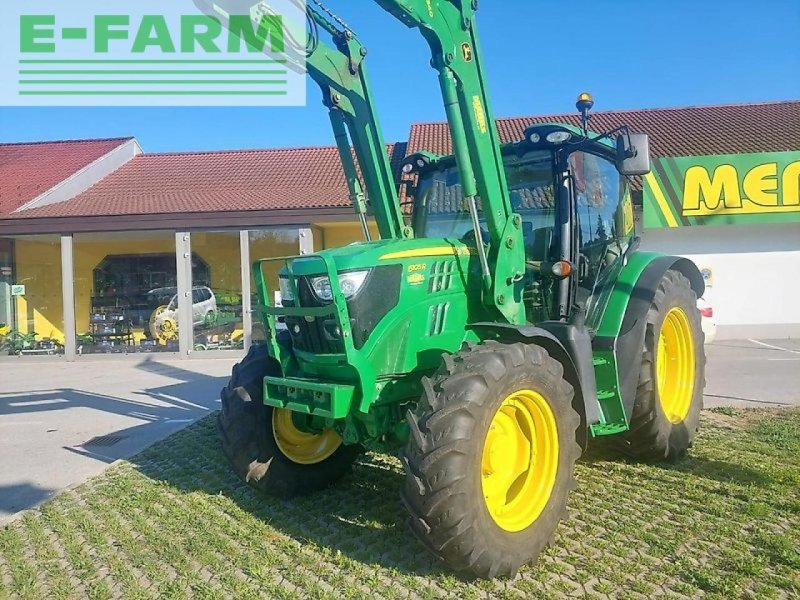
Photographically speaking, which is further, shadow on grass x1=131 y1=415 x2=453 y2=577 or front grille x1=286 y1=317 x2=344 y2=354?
front grille x1=286 y1=317 x2=344 y2=354

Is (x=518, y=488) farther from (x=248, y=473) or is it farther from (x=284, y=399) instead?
(x=248, y=473)

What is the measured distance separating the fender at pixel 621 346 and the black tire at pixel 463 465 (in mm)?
1177

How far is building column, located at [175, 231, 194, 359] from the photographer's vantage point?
45.9 ft

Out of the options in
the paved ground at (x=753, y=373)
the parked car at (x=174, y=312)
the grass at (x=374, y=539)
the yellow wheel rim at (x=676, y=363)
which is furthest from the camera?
the parked car at (x=174, y=312)

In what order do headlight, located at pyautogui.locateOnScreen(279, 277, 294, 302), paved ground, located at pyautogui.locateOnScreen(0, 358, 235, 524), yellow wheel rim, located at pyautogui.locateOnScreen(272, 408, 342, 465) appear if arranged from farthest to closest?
paved ground, located at pyautogui.locateOnScreen(0, 358, 235, 524) → yellow wheel rim, located at pyautogui.locateOnScreen(272, 408, 342, 465) → headlight, located at pyautogui.locateOnScreen(279, 277, 294, 302)

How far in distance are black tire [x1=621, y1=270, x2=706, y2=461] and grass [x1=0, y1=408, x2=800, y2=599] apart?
16 cm

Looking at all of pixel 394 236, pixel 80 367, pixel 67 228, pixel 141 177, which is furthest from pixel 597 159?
pixel 141 177

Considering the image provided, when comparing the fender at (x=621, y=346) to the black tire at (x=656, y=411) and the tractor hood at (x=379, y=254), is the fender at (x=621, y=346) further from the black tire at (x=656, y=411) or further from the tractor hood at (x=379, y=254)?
the tractor hood at (x=379, y=254)

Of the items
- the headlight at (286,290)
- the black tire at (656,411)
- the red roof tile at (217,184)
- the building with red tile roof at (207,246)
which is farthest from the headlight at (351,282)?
the red roof tile at (217,184)

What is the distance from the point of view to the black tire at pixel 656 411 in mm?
4539

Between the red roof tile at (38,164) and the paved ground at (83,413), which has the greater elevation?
the red roof tile at (38,164)

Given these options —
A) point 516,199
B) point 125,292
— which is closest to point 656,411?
point 516,199

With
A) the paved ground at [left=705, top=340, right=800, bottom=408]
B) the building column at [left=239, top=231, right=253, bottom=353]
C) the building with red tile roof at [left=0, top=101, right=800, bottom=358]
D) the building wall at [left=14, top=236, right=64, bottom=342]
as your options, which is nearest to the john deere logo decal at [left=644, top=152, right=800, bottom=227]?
the building with red tile roof at [left=0, top=101, right=800, bottom=358]

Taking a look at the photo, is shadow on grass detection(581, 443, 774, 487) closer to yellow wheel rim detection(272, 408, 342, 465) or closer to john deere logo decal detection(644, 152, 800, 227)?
yellow wheel rim detection(272, 408, 342, 465)
